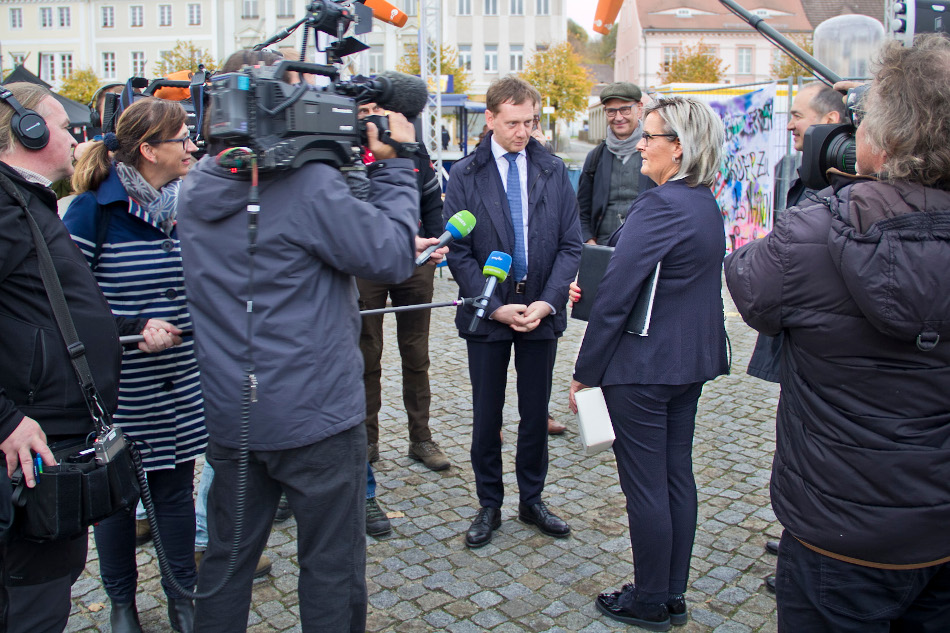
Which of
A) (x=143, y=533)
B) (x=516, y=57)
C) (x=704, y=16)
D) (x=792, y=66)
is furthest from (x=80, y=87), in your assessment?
(x=143, y=533)

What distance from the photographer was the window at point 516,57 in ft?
172

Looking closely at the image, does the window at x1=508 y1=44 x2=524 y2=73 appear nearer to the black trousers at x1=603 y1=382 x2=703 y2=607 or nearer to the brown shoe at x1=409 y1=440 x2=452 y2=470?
the brown shoe at x1=409 y1=440 x2=452 y2=470

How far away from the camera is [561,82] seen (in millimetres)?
42344

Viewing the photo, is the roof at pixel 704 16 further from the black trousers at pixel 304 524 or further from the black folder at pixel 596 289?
the black trousers at pixel 304 524

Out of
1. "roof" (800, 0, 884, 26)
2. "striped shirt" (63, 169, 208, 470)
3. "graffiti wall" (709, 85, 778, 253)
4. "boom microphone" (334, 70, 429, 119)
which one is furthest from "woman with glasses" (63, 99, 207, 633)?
"roof" (800, 0, 884, 26)

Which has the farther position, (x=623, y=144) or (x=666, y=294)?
(x=623, y=144)

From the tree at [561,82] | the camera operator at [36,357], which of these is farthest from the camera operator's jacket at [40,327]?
the tree at [561,82]

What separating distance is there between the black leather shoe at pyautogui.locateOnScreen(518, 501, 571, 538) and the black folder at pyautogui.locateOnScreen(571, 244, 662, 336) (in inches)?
40.3

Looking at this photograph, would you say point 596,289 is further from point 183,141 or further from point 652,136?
point 183,141

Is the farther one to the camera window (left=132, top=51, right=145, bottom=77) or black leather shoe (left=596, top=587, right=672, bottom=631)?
window (left=132, top=51, right=145, bottom=77)

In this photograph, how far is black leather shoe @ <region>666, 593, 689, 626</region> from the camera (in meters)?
3.20

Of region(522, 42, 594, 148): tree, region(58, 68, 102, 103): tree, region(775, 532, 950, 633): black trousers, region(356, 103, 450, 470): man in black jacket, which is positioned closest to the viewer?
region(775, 532, 950, 633): black trousers

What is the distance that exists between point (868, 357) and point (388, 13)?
6799 millimetres

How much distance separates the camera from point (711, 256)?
2963 millimetres
